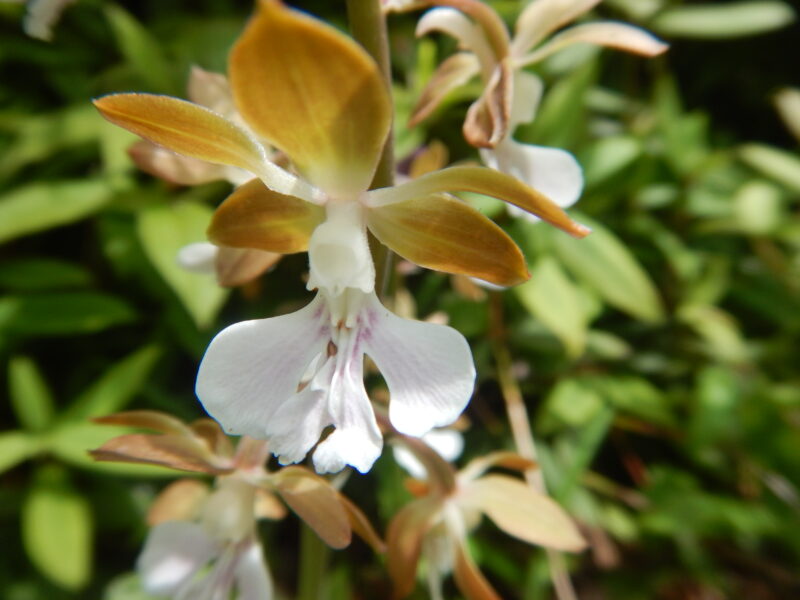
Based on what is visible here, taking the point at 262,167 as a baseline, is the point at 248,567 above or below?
below

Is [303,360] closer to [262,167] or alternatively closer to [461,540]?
[262,167]

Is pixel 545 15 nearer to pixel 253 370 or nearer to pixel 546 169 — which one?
pixel 546 169

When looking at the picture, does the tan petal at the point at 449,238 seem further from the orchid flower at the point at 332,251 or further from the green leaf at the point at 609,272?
the green leaf at the point at 609,272

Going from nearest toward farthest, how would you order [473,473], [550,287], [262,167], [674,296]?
1. [262,167]
2. [473,473]
3. [550,287]
4. [674,296]

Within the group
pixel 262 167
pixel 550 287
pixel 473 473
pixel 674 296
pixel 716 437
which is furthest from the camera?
pixel 674 296

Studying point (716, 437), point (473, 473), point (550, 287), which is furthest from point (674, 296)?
point (473, 473)

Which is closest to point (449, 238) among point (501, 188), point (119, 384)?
point (501, 188)
